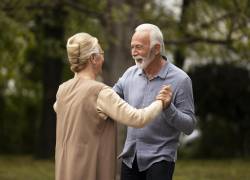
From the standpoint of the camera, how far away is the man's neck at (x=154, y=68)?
5.57m

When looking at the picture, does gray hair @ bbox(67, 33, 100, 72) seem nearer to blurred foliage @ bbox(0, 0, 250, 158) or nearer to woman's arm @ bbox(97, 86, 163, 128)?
woman's arm @ bbox(97, 86, 163, 128)

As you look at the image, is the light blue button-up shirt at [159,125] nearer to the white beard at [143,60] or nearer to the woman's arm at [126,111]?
the white beard at [143,60]

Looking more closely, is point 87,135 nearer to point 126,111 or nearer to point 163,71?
point 126,111

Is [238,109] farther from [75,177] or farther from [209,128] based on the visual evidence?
[75,177]

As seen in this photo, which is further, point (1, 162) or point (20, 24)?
point (1, 162)

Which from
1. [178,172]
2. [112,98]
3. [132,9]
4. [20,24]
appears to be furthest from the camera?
[178,172]

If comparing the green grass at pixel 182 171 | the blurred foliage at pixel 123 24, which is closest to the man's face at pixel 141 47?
the blurred foliage at pixel 123 24

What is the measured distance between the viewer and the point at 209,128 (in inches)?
973

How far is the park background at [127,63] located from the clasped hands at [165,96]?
7.17 metres

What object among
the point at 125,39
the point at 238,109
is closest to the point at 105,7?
the point at 125,39

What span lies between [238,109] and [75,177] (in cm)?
1906

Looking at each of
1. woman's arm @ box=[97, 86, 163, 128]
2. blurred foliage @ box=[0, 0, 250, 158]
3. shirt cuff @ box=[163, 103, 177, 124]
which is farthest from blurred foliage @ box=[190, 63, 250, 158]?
woman's arm @ box=[97, 86, 163, 128]

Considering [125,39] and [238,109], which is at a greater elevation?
[125,39]

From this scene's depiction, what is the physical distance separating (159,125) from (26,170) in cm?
1295
